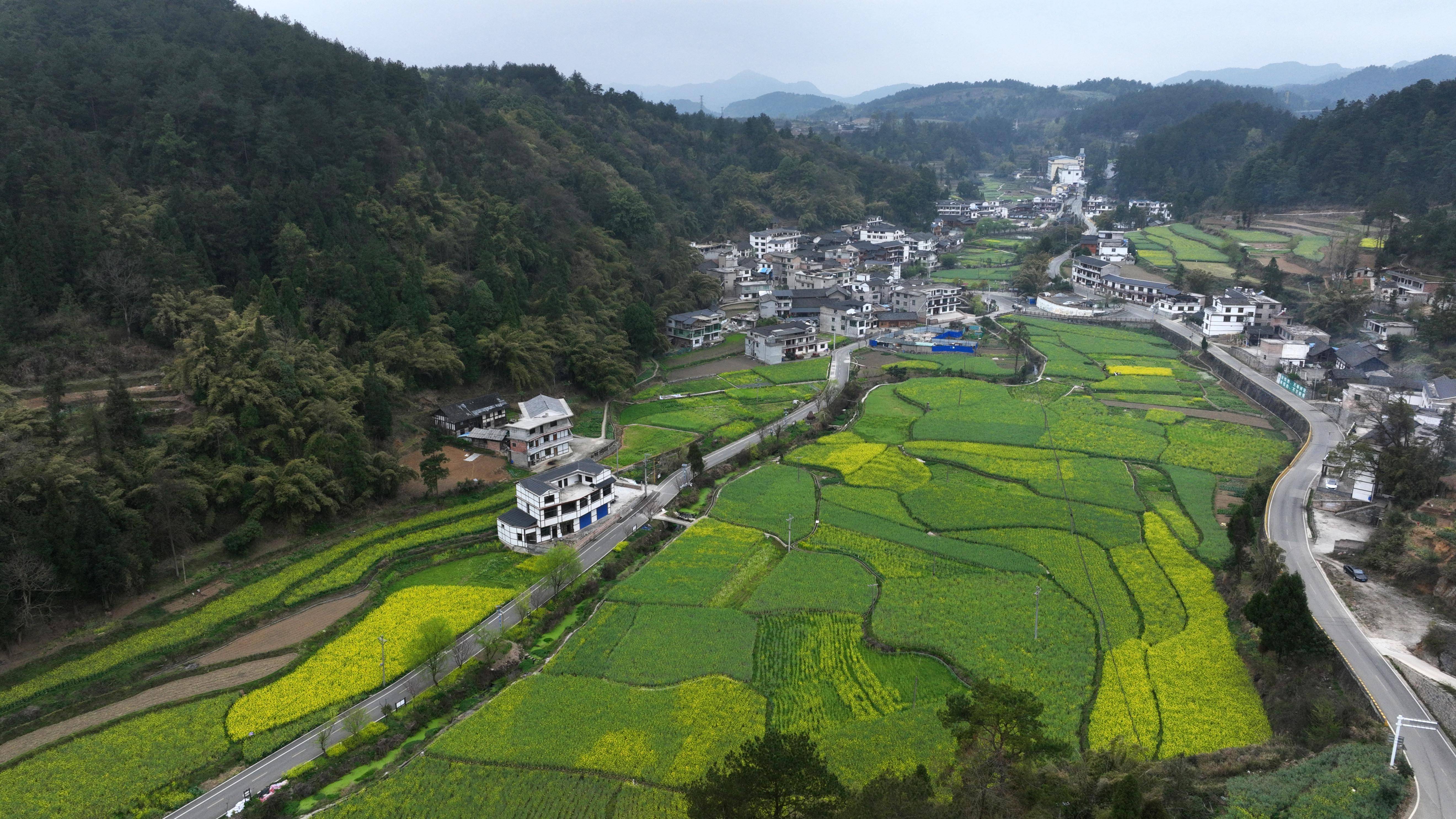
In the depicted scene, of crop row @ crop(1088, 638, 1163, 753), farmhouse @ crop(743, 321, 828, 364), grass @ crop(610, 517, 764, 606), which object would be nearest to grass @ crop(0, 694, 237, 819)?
grass @ crop(610, 517, 764, 606)

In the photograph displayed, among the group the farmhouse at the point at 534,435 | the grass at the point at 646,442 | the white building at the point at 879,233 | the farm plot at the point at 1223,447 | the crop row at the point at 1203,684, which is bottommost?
the crop row at the point at 1203,684

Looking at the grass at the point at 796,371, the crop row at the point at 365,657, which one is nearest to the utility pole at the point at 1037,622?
the crop row at the point at 365,657

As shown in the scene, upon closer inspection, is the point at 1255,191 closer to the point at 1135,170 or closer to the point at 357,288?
the point at 1135,170

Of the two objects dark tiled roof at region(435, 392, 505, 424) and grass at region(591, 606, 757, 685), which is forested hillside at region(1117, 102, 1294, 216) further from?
grass at region(591, 606, 757, 685)

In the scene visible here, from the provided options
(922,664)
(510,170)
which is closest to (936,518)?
(922,664)

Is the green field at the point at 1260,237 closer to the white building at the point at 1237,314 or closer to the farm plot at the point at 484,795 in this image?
the white building at the point at 1237,314

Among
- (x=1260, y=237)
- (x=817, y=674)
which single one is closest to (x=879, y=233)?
(x=1260, y=237)
